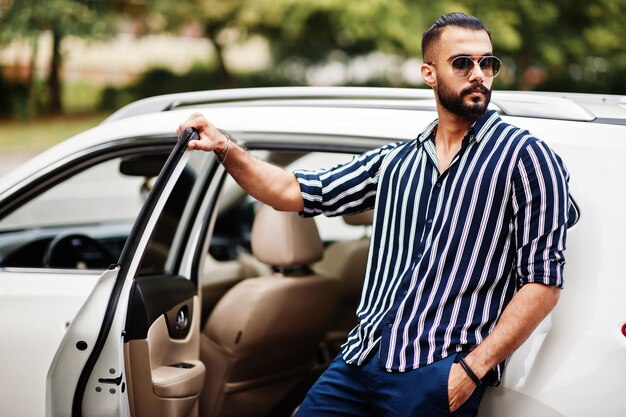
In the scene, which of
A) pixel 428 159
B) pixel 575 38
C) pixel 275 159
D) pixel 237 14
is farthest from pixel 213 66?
pixel 428 159

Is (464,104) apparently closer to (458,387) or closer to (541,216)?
(541,216)

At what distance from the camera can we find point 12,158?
17.4m

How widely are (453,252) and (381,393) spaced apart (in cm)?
43

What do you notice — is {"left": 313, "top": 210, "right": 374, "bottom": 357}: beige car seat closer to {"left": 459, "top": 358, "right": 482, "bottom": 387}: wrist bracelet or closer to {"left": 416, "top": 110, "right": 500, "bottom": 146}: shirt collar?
{"left": 416, "top": 110, "right": 500, "bottom": 146}: shirt collar

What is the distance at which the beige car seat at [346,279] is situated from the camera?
4016 millimetres

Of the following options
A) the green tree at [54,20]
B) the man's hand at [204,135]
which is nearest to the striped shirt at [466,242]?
the man's hand at [204,135]

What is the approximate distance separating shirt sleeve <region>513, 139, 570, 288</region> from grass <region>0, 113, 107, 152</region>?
17700mm

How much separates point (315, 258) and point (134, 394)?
1.05m

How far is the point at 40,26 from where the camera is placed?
22.3 metres

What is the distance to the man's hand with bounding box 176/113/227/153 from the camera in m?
2.40

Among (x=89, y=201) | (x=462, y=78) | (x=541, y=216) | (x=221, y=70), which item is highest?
(x=462, y=78)

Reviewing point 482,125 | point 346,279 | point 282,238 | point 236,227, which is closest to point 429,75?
point 482,125

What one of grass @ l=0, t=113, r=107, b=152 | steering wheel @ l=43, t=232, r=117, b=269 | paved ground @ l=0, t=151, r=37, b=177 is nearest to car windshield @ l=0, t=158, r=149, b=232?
paved ground @ l=0, t=151, r=37, b=177

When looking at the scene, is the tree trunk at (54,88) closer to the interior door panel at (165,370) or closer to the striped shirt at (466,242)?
the interior door panel at (165,370)
